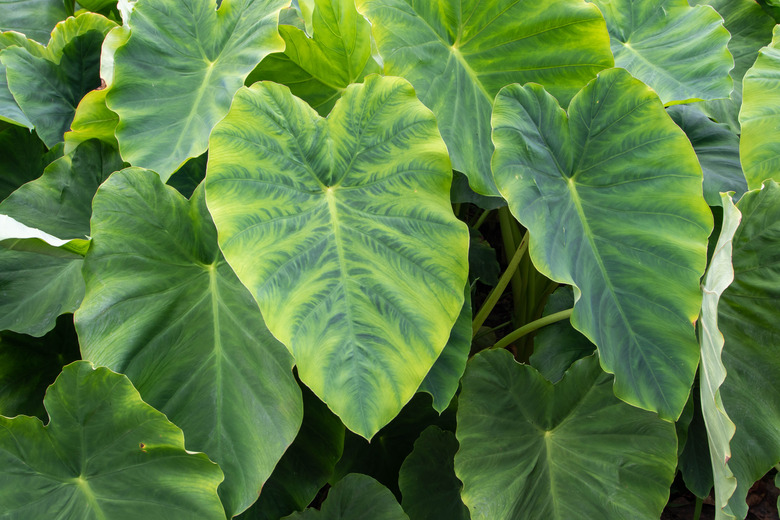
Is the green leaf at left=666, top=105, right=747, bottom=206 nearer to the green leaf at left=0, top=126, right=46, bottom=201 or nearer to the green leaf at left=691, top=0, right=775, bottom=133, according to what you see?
the green leaf at left=691, top=0, right=775, bottom=133

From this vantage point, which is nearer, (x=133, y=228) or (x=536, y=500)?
(x=133, y=228)

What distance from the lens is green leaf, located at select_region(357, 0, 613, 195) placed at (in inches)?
41.9

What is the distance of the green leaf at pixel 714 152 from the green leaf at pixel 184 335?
910 mm

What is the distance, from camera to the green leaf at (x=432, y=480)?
Result: 1.15 m

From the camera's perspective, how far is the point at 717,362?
77 centimetres

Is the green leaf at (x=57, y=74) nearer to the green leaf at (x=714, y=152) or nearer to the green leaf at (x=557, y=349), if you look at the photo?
the green leaf at (x=557, y=349)

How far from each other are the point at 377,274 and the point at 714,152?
875 millimetres

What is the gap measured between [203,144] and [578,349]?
31.8 inches

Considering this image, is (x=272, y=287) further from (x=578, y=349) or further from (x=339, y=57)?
(x=578, y=349)

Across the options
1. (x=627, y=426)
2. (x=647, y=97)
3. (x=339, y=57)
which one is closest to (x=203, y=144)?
(x=339, y=57)

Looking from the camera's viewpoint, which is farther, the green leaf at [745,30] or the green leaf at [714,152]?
the green leaf at [745,30]

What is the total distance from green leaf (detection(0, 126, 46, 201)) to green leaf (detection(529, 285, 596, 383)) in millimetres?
1116

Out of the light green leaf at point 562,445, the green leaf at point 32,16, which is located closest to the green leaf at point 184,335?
the light green leaf at point 562,445

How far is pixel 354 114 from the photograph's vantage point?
0.97 meters
